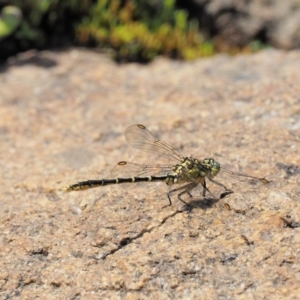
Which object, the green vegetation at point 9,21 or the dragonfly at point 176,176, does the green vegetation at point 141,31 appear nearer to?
the green vegetation at point 9,21

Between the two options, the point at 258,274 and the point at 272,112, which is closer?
the point at 258,274

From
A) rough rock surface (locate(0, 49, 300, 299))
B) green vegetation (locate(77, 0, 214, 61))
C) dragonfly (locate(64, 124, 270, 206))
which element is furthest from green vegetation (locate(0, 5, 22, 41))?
dragonfly (locate(64, 124, 270, 206))

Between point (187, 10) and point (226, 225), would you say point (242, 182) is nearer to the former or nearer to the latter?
point (226, 225)

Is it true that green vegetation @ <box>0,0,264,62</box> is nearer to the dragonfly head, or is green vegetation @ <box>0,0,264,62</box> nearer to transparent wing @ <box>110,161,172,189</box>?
transparent wing @ <box>110,161,172,189</box>

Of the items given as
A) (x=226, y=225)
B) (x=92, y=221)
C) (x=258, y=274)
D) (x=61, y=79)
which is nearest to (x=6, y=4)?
(x=61, y=79)

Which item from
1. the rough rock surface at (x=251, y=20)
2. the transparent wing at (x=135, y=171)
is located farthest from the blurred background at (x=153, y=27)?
the transparent wing at (x=135, y=171)

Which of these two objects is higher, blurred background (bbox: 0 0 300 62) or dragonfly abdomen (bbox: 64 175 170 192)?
dragonfly abdomen (bbox: 64 175 170 192)
